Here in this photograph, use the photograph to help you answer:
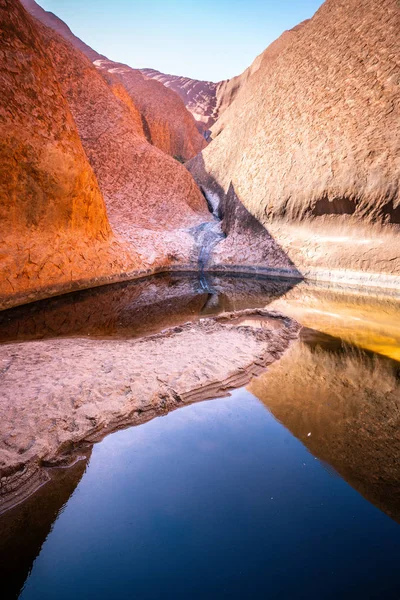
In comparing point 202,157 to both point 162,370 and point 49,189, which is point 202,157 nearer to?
point 49,189

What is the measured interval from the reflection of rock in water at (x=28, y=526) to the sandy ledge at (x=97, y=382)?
8 centimetres

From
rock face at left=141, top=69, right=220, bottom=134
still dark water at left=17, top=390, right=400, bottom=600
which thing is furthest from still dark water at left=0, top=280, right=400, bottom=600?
rock face at left=141, top=69, right=220, bottom=134

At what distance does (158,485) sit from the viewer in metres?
1.97

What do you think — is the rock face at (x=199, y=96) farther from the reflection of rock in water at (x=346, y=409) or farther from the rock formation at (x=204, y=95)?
the reflection of rock in water at (x=346, y=409)

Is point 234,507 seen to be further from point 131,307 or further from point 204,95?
point 204,95

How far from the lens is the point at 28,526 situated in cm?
170

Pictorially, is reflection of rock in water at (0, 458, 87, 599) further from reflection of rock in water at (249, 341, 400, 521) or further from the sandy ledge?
reflection of rock in water at (249, 341, 400, 521)

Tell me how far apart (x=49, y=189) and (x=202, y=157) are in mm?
15801

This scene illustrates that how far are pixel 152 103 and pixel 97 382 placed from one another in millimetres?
28731

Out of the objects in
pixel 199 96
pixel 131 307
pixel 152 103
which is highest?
pixel 199 96

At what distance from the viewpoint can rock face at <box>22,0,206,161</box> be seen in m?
25.7

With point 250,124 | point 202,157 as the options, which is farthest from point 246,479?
point 202,157

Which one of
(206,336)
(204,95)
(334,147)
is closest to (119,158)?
(334,147)

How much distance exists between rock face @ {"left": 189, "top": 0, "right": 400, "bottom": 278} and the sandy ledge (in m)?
6.61
